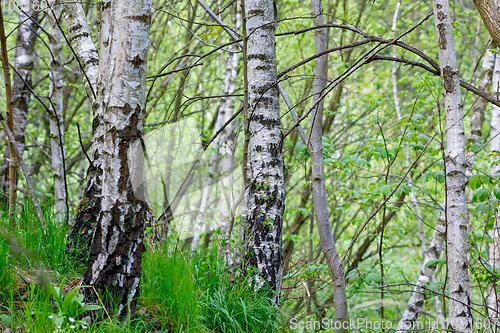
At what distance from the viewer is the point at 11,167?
9.16 ft

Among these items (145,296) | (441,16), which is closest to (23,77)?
(145,296)

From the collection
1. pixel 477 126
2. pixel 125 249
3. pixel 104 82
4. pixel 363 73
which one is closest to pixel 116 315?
pixel 125 249

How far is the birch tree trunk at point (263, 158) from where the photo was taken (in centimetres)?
229

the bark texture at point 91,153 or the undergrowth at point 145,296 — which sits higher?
the bark texture at point 91,153

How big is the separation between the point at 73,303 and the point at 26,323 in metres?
0.22

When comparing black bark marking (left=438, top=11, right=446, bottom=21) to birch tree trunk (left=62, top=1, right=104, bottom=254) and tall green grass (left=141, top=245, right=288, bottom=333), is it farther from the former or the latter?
birch tree trunk (left=62, top=1, right=104, bottom=254)

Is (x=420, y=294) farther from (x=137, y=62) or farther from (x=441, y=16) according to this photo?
(x=137, y=62)

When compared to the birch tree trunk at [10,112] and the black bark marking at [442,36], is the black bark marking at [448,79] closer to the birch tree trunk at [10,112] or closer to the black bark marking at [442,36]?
the black bark marking at [442,36]

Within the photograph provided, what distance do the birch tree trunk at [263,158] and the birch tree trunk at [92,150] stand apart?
3.71ft

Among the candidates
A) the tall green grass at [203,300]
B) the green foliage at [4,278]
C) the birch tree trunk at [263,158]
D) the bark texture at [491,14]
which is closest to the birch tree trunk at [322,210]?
the birch tree trunk at [263,158]

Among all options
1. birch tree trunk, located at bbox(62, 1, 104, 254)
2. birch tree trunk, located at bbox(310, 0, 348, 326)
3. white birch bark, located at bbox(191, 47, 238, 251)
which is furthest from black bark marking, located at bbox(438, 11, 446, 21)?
white birch bark, located at bbox(191, 47, 238, 251)

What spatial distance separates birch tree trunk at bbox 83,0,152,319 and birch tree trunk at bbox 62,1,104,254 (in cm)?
71

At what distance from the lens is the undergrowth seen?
1670 millimetres

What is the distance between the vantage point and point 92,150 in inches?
108
